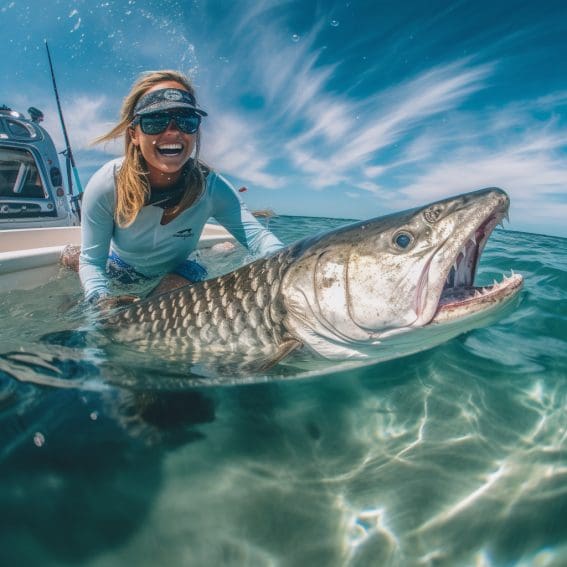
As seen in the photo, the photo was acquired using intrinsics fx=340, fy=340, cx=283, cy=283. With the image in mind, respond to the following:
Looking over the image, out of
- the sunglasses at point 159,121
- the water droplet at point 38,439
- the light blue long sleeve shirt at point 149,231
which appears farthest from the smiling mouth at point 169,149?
the water droplet at point 38,439

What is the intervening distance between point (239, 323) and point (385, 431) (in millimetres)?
1117

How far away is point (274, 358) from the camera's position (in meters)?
1.91

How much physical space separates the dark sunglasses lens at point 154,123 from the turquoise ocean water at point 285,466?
6.08 ft

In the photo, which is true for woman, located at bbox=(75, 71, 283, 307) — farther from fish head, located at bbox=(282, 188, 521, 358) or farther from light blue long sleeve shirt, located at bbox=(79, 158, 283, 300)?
fish head, located at bbox=(282, 188, 521, 358)

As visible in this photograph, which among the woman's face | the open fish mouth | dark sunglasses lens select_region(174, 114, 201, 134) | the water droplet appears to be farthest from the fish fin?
dark sunglasses lens select_region(174, 114, 201, 134)

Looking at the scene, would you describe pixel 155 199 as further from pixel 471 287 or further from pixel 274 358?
pixel 471 287

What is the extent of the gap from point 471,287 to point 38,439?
92.6 inches

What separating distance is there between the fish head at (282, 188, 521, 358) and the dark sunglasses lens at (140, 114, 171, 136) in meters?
1.70

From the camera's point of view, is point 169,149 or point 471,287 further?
point 169,149

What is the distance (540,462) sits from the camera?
1.49m

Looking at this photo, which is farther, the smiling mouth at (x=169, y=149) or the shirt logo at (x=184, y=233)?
the shirt logo at (x=184, y=233)

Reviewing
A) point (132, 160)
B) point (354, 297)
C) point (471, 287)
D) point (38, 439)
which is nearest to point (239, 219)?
point (132, 160)

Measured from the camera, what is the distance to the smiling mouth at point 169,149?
2.90 m

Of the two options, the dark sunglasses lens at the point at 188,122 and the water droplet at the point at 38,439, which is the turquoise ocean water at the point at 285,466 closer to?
the water droplet at the point at 38,439
